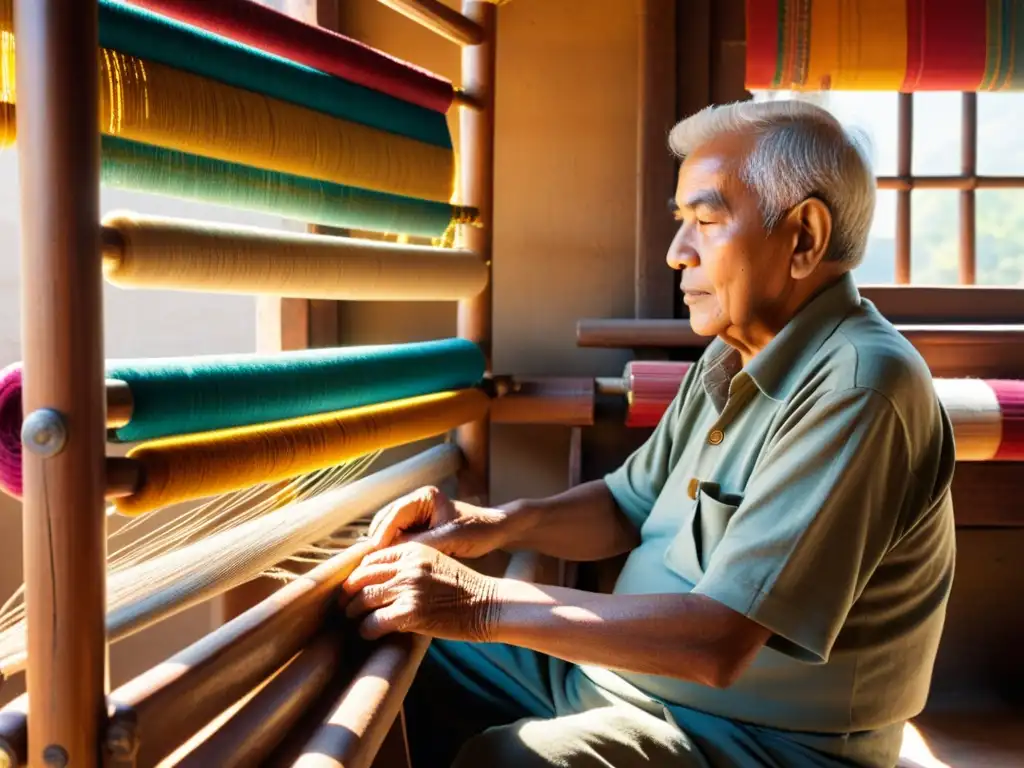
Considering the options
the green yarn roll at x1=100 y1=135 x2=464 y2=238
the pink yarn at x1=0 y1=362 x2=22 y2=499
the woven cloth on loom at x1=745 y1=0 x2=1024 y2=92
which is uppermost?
the woven cloth on loom at x1=745 y1=0 x2=1024 y2=92

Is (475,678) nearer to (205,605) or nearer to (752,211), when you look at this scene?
(752,211)

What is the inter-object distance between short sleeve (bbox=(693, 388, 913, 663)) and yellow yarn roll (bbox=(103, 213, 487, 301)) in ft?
2.11

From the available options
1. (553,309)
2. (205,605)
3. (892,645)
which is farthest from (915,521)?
(205,605)

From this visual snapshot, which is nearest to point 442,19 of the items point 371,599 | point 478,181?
point 478,181

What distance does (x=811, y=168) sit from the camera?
129 centimetres

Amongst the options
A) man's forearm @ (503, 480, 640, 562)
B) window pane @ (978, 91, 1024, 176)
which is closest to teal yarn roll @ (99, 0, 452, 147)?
man's forearm @ (503, 480, 640, 562)

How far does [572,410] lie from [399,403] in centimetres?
55

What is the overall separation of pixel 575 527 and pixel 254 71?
0.89 meters

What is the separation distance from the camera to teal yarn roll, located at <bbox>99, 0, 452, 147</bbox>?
999 millimetres

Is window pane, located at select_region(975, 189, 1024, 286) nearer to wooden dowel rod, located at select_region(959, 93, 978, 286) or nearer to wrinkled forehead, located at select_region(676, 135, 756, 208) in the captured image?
wooden dowel rod, located at select_region(959, 93, 978, 286)

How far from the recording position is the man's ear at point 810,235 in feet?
4.23

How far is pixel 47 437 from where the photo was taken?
0.77 metres

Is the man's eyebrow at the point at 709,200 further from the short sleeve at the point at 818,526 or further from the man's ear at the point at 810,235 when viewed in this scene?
the short sleeve at the point at 818,526

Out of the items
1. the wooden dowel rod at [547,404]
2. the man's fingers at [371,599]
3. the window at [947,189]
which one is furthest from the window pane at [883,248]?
the man's fingers at [371,599]
